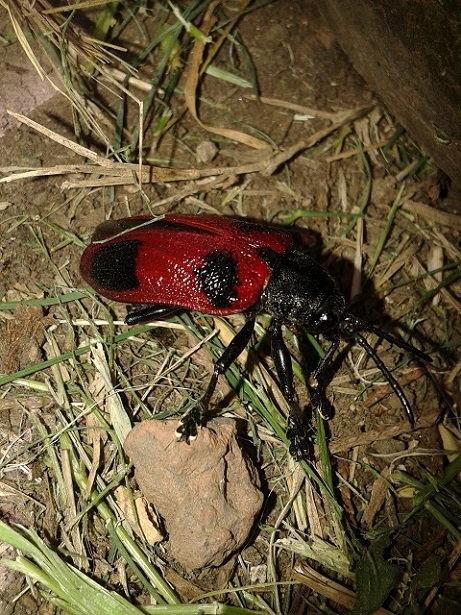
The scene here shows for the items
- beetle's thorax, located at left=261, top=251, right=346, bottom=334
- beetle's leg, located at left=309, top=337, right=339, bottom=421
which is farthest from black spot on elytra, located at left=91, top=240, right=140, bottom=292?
beetle's leg, located at left=309, top=337, right=339, bottom=421

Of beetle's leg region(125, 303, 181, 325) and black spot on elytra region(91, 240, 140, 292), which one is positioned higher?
black spot on elytra region(91, 240, 140, 292)

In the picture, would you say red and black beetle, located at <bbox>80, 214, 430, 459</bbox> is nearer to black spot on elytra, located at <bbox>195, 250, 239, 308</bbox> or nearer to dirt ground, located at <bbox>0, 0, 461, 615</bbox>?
black spot on elytra, located at <bbox>195, 250, 239, 308</bbox>

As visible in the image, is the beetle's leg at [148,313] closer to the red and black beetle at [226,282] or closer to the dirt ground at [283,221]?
the red and black beetle at [226,282]

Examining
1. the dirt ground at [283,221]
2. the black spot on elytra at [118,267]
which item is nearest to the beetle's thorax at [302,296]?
the dirt ground at [283,221]

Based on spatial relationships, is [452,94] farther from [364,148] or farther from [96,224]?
[96,224]

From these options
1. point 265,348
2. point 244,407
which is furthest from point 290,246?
point 244,407

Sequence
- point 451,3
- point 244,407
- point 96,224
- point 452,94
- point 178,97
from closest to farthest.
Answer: point 451,3 < point 452,94 < point 244,407 < point 96,224 < point 178,97

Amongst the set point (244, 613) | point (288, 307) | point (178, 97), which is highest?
point (178, 97)
